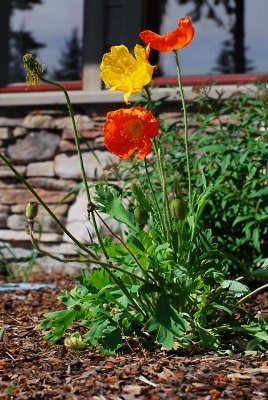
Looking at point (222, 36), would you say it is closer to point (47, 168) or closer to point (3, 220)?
point (47, 168)

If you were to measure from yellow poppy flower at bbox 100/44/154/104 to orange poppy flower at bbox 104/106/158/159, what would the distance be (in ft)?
0.25

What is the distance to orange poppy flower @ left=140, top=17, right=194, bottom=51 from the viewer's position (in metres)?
2.63

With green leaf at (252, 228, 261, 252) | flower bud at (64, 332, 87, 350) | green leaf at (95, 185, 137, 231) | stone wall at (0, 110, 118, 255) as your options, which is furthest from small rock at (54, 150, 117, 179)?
flower bud at (64, 332, 87, 350)

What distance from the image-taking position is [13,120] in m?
6.18

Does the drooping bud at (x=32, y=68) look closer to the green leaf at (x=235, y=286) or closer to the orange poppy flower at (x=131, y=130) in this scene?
the orange poppy flower at (x=131, y=130)

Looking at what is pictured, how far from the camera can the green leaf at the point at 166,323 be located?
2.52 metres

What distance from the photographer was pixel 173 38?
265 cm

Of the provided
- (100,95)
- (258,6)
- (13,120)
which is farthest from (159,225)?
(258,6)

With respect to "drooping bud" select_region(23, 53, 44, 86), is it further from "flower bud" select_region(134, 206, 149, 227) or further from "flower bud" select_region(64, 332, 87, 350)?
"flower bud" select_region(64, 332, 87, 350)

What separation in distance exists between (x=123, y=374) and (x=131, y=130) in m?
0.79

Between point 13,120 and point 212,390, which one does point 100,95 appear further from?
point 212,390

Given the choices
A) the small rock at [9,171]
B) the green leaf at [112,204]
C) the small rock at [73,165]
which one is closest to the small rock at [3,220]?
the small rock at [9,171]

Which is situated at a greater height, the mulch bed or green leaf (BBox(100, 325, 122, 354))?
green leaf (BBox(100, 325, 122, 354))

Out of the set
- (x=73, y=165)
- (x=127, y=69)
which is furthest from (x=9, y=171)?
(x=127, y=69)
